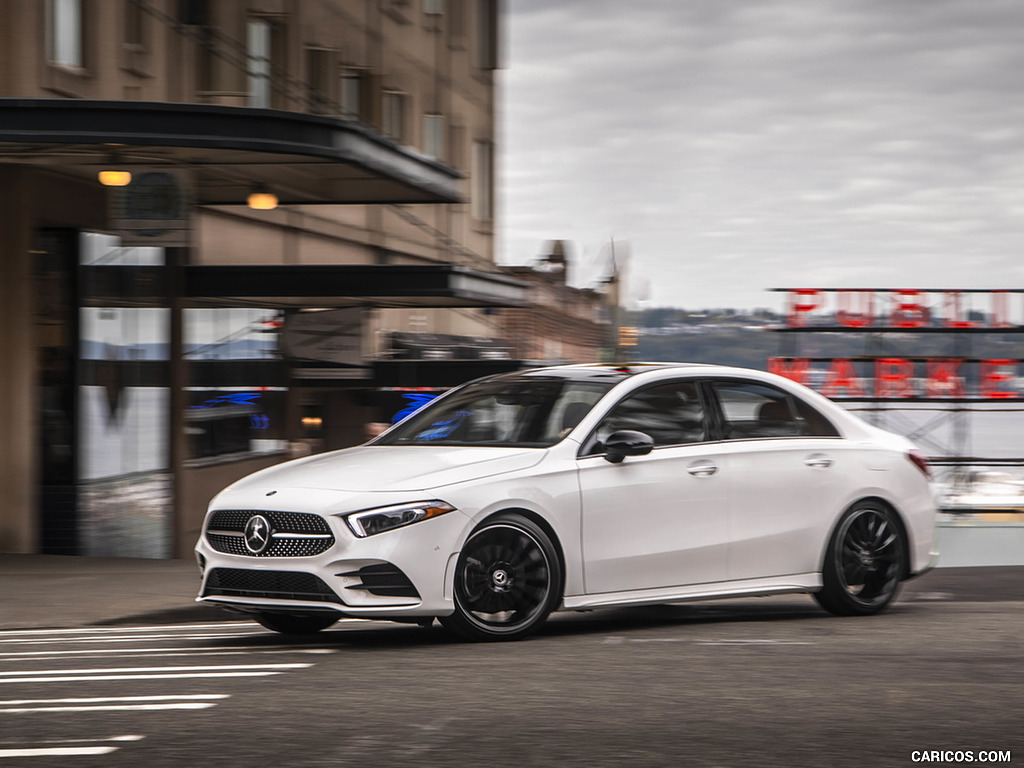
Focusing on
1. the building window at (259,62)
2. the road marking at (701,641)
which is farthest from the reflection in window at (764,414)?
the building window at (259,62)

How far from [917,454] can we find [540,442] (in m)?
2.96

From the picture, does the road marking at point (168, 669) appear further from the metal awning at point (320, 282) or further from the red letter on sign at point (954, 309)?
the red letter on sign at point (954, 309)

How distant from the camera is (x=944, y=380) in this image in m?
40.6

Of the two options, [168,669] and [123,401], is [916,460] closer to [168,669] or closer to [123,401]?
[168,669]

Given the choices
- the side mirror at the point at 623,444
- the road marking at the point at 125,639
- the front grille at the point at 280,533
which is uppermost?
the side mirror at the point at 623,444

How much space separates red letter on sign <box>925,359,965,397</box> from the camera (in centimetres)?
4025

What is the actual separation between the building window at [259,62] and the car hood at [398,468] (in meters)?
13.0

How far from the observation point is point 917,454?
1037 centimetres

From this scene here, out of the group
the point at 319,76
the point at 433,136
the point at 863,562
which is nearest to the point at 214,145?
the point at 863,562

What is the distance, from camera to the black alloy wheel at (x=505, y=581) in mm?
8125

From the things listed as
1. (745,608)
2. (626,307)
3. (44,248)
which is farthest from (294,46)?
(626,307)

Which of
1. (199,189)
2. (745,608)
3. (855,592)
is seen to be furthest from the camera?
(199,189)

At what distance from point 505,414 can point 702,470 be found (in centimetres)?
120

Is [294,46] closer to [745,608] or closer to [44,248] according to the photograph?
[44,248]
